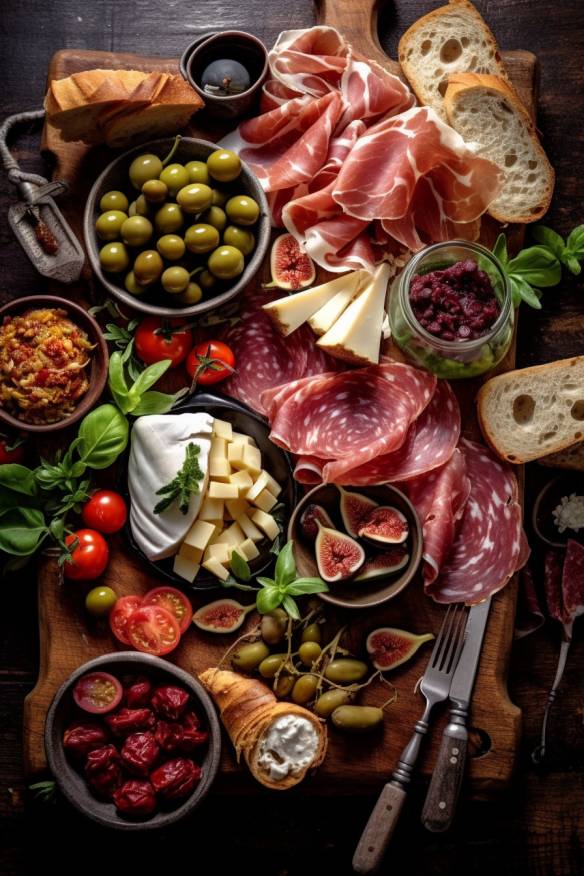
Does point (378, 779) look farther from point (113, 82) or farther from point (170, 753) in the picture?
point (113, 82)

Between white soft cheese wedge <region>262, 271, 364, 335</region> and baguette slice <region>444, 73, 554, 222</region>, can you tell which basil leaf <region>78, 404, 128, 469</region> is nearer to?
white soft cheese wedge <region>262, 271, 364, 335</region>

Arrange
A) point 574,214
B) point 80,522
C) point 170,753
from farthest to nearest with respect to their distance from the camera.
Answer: point 574,214 < point 80,522 < point 170,753

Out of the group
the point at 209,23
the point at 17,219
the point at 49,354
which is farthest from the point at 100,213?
the point at 209,23

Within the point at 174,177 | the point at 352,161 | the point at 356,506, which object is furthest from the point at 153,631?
the point at 352,161

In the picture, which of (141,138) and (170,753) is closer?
(170,753)

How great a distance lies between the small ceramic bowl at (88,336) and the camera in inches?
90.8

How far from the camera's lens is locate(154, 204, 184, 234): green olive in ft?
7.62

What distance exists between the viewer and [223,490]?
7.57ft

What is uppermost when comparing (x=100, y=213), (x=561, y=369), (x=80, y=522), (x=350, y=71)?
(x=350, y=71)

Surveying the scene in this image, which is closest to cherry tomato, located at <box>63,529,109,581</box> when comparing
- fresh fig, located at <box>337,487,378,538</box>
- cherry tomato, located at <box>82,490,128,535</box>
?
cherry tomato, located at <box>82,490,128,535</box>

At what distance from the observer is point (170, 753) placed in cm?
225

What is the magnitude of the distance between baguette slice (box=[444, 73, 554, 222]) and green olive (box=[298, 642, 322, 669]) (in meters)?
1.37

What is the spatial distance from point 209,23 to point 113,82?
0.60 meters

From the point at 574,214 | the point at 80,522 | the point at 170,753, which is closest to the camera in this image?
the point at 170,753
